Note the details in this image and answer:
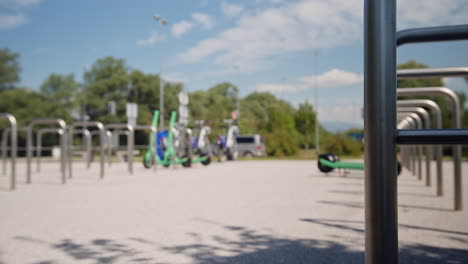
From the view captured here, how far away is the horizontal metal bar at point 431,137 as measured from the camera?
0.86 m

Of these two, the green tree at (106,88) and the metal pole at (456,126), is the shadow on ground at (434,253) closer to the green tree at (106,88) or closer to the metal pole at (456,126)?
the metal pole at (456,126)

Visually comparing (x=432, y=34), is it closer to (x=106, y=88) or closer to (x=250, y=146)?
(x=250, y=146)

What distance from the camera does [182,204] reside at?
19.4 feet

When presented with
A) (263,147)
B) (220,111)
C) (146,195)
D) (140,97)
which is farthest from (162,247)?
(140,97)

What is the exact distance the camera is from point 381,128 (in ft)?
2.87

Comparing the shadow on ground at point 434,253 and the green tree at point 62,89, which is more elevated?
the green tree at point 62,89

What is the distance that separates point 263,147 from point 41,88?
3813cm

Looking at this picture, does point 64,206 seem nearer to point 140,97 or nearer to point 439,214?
point 439,214

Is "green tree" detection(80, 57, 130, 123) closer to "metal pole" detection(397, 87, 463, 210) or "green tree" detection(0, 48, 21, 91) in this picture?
"green tree" detection(0, 48, 21, 91)

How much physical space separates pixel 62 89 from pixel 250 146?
36.3 m

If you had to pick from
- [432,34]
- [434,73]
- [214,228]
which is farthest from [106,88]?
[432,34]

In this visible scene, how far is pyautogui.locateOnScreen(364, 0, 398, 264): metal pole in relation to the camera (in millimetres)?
875

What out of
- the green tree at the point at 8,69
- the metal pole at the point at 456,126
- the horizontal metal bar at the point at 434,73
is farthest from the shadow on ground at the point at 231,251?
the green tree at the point at 8,69

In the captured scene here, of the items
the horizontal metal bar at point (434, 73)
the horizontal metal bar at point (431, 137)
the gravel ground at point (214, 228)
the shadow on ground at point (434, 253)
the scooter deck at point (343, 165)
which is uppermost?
the horizontal metal bar at point (434, 73)
